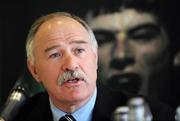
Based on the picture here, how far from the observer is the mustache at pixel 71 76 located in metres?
1.05

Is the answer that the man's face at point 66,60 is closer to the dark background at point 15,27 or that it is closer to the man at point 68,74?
the man at point 68,74

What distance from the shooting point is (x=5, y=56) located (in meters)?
2.70

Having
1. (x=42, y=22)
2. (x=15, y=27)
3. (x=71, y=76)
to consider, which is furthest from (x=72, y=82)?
(x=15, y=27)

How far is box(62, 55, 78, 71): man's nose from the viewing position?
3.42 feet

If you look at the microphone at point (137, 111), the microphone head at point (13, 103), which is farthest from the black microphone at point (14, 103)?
the microphone at point (137, 111)

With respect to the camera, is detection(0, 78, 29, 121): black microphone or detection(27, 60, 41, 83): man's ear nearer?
detection(0, 78, 29, 121): black microphone

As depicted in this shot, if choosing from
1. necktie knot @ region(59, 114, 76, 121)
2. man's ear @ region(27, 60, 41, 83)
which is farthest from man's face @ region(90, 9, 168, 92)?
necktie knot @ region(59, 114, 76, 121)

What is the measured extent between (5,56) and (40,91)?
1.46 m

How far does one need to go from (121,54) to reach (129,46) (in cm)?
7

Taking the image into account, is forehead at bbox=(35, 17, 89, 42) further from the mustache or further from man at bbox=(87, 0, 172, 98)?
man at bbox=(87, 0, 172, 98)

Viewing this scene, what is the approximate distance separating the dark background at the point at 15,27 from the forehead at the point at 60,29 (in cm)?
151

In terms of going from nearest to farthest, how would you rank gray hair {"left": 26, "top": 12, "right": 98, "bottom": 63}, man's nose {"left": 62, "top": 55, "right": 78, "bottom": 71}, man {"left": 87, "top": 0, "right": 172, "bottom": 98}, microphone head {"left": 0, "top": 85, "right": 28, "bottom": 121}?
1. microphone head {"left": 0, "top": 85, "right": 28, "bottom": 121}
2. man's nose {"left": 62, "top": 55, "right": 78, "bottom": 71}
3. gray hair {"left": 26, "top": 12, "right": 98, "bottom": 63}
4. man {"left": 87, "top": 0, "right": 172, "bottom": 98}

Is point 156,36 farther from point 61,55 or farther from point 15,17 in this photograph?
point 61,55

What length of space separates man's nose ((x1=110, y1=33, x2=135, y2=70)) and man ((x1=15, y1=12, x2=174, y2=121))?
142 cm
